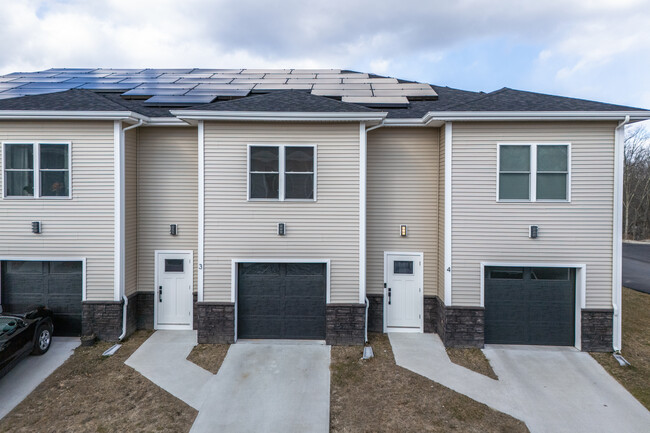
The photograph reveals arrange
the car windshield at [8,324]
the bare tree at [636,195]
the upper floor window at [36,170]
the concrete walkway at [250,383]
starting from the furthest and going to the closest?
the bare tree at [636,195]
the upper floor window at [36,170]
the car windshield at [8,324]
the concrete walkway at [250,383]

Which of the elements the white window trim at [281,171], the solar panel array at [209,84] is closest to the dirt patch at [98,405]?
the white window trim at [281,171]

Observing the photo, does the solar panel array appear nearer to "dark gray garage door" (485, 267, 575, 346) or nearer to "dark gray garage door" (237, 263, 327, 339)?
"dark gray garage door" (237, 263, 327, 339)

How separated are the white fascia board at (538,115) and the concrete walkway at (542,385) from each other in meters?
5.04

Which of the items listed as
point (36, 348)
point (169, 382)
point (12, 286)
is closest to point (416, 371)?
point (169, 382)

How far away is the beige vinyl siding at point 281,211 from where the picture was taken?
7770 millimetres

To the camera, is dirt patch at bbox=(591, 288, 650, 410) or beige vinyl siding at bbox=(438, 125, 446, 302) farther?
beige vinyl siding at bbox=(438, 125, 446, 302)

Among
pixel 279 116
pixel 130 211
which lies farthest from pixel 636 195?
pixel 130 211

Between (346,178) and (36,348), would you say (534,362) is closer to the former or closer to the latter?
(346,178)

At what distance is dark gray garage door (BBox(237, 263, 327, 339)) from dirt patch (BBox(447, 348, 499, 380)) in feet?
9.42

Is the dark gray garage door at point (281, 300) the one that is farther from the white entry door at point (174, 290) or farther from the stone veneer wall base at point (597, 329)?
the stone veneer wall base at point (597, 329)

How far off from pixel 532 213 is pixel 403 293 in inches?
134

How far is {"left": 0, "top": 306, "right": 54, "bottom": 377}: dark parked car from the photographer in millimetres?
6242

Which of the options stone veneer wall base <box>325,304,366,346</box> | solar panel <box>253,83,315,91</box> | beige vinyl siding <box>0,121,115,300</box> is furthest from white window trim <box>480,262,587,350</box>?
beige vinyl siding <box>0,121,115,300</box>

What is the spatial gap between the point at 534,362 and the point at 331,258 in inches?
184
